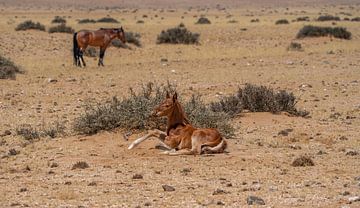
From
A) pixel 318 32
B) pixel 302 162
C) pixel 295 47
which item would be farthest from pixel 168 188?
pixel 318 32

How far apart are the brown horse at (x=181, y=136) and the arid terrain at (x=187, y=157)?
0.56 ft

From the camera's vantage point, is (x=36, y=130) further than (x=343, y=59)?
No

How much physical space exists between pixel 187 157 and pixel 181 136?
412 mm

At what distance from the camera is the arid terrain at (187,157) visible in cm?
967

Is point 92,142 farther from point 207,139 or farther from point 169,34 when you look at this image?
point 169,34

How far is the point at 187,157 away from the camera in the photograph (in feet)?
39.5

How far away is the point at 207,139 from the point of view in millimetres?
12062

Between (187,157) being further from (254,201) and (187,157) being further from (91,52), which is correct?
(91,52)

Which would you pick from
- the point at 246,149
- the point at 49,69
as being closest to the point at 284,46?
the point at 49,69

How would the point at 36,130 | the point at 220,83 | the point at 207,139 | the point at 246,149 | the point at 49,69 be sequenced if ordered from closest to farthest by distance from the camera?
the point at 207,139 → the point at 246,149 → the point at 36,130 → the point at 220,83 → the point at 49,69

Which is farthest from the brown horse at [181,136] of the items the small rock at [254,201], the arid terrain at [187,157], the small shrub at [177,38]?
the small shrub at [177,38]

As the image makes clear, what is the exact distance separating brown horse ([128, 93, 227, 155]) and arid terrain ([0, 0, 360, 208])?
0.56 feet

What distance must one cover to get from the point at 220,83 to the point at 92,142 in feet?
37.3

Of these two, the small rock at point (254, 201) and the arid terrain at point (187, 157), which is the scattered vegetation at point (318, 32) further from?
the small rock at point (254, 201)
